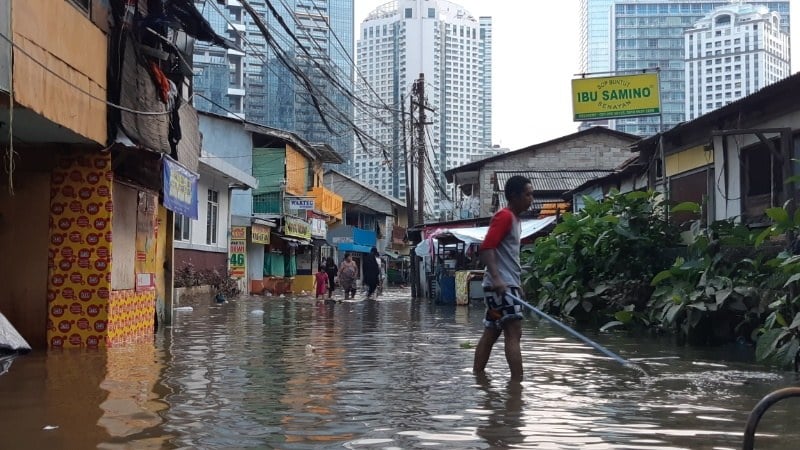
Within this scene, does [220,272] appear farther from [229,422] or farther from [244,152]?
[229,422]

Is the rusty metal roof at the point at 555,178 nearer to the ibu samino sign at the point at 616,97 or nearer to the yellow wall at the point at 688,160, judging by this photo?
the ibu samino sign at the point at 616,97

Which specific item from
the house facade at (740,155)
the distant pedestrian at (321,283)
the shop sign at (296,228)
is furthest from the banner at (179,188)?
the shop sign at (296,228)

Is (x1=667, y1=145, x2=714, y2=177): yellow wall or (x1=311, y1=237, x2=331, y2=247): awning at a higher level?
(x1=667, y1=145, x2=714, y2=177): yellow wall

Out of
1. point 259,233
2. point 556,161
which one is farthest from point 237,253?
point 556,161

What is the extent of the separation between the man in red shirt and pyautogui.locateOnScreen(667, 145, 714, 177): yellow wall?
26.2 feet

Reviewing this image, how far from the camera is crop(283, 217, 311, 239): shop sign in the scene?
36031mm

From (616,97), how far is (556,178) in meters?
14.5

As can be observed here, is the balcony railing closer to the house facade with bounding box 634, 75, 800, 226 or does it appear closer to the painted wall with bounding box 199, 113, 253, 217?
the painted wall with bounding box 199, 113, 253, 217

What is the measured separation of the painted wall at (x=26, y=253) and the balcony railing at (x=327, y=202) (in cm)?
3168

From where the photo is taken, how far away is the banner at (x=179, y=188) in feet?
35.8

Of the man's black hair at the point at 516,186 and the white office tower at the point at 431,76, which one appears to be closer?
the man's black hair at the point at 516,186

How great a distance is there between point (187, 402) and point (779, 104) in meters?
9.59

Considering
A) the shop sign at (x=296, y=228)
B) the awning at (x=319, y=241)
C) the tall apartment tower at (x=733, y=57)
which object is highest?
the tall apartment tower at (x=733, y=57)

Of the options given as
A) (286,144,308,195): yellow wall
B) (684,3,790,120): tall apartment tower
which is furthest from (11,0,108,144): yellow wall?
(286,144,308,195): yellow wall
